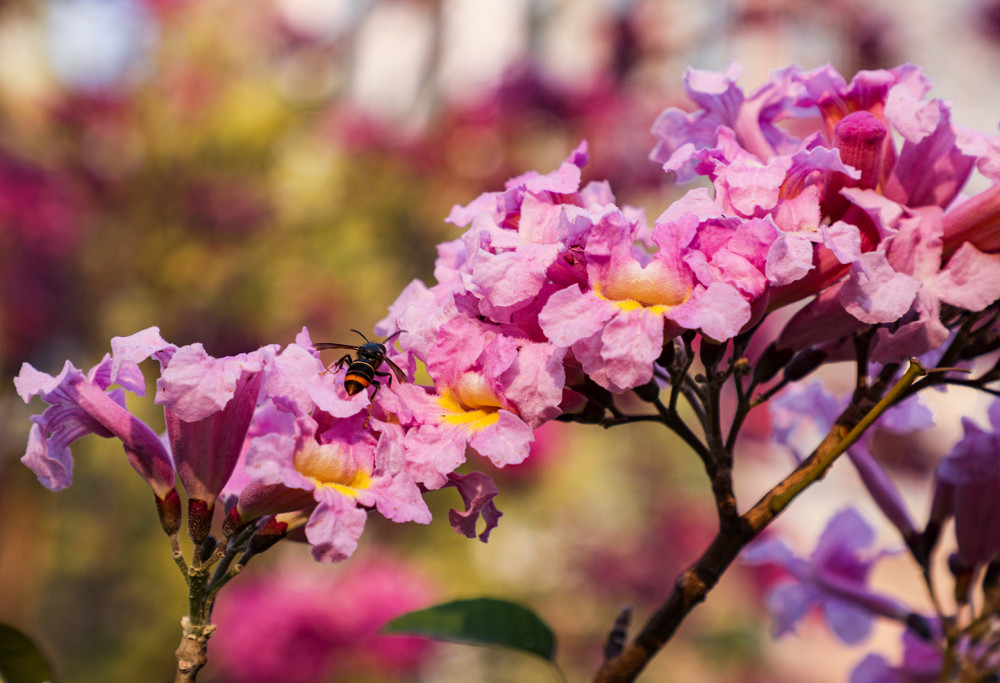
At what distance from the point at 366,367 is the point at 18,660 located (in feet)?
0.86

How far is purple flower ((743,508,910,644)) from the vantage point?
611 millimetres

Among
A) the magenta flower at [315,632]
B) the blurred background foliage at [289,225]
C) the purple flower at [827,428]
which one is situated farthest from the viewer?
the blurred background foliage at [289,225]

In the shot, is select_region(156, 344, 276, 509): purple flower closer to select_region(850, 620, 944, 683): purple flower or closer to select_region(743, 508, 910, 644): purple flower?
select_region(743, 508, 910, 644): purple flower

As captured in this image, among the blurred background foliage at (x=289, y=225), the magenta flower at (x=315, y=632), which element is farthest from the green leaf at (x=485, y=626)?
the blurred background foliage at (x=289, y=225)

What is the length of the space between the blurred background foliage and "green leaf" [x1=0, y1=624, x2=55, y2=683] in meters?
1.19

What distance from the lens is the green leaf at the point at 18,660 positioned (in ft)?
1.51

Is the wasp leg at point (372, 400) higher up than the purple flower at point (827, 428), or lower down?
lower down

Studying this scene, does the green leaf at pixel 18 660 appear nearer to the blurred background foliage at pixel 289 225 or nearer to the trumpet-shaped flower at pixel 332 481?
the trumpet-shaped flower at pixel 332 481

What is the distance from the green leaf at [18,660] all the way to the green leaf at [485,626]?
0.61ft

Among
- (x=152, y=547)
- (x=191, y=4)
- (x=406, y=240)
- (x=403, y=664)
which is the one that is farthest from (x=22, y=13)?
(x=403, y=664)

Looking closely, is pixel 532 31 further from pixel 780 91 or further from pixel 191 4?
pixel 780 91

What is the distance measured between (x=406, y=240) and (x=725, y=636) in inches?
51.8

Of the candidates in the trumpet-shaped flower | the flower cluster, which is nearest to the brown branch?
the flower cluster

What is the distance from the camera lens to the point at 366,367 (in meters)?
0.39
